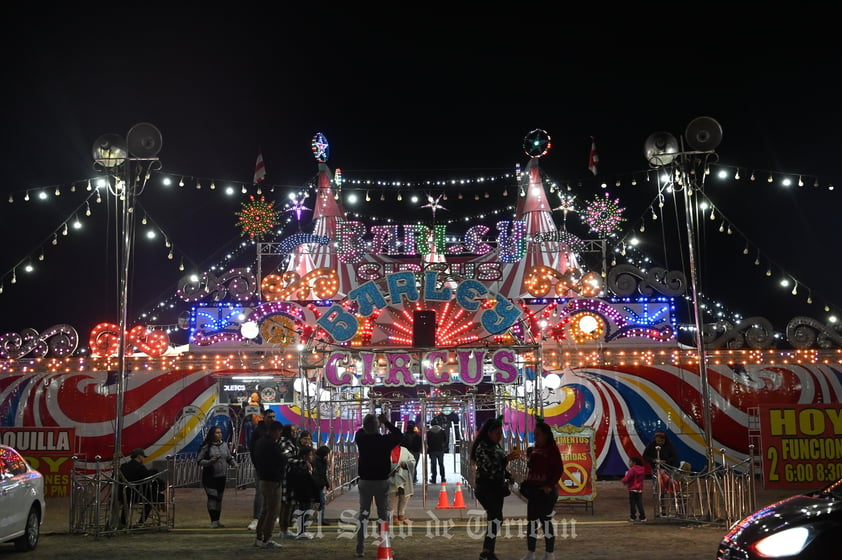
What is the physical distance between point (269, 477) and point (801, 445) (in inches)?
416

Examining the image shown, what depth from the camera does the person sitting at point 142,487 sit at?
473 inches

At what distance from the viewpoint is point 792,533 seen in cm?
592

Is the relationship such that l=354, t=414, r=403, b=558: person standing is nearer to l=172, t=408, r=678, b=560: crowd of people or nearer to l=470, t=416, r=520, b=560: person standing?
l=172, t=408, r=678, b=560: crowd of people

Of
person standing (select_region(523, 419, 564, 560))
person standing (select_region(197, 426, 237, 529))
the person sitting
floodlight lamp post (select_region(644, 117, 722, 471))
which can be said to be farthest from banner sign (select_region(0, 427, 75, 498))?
floodlight lamp post (select_region(644, 117, 722, 471))

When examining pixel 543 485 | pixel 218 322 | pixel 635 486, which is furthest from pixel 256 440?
pixel 218 322

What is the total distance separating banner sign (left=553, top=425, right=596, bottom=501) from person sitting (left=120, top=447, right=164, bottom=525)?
6.47 meters

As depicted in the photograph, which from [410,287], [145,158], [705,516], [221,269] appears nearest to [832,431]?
[705,516]

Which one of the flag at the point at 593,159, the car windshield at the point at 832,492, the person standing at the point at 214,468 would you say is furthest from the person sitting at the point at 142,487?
the flag at the point at 593,159

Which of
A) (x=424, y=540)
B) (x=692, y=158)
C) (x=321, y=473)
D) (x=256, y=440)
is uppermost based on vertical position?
(x=692, y=158)

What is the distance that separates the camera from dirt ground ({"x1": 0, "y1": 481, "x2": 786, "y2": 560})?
965cm

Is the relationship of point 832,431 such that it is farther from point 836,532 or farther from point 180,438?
point 180,438

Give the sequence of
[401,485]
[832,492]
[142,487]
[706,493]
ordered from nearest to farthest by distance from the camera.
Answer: [832,492] < [142,487] < [706,493] < [401,485]

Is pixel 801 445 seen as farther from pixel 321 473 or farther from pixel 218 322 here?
pixel 218 322

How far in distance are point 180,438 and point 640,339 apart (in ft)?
39.4
